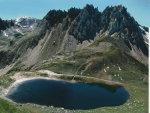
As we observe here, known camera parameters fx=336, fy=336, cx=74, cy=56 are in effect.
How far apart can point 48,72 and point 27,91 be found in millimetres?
50026

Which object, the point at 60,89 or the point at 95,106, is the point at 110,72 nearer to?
the point at 60,89

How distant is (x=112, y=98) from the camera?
→ 109938 millimetres

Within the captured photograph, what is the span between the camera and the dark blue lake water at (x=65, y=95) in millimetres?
96000

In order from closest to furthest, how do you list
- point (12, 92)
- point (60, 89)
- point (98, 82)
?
1. point (12, 92)
2. point (60, 89)
3. point (98, 82)

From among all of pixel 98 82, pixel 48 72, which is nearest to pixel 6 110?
pixel 98 82

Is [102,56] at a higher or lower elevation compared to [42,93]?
higher

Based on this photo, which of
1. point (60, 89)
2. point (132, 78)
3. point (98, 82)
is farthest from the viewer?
point (132, 78)

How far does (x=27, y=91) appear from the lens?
107 meters

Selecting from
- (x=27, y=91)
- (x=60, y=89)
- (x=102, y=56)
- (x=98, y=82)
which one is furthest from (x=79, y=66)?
(x=27, y=91)

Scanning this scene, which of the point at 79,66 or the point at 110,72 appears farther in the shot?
the point at 79,66

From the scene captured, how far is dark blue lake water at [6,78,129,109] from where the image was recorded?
9600 cm

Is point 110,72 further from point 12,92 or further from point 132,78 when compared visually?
point 12,92

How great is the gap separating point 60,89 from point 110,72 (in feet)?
161

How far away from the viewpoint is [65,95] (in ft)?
353
